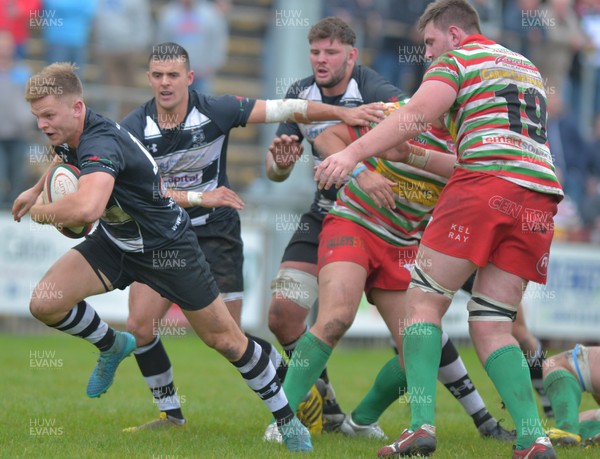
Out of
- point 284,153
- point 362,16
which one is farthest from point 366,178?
point 362,16

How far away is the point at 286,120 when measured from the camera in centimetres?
729

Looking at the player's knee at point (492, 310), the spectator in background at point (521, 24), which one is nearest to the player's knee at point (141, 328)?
the player's knee at point (492, 310)

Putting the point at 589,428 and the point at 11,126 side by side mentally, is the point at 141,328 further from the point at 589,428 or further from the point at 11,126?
the point at 11,126

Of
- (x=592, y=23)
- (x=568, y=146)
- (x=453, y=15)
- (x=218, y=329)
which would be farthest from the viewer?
(x=592, y=23)

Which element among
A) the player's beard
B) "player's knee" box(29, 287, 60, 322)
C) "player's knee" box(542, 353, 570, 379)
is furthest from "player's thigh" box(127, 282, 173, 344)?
"player's knee" box(542, 353, 570, 379)

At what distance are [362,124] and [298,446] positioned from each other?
7.17ft

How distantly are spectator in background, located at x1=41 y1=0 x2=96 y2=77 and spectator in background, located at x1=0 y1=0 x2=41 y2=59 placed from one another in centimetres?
14

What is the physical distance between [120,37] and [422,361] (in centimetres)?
1027

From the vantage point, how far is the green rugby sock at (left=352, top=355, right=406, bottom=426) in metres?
7.45

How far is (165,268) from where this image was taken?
6.52 metres

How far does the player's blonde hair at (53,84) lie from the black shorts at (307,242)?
217 cm

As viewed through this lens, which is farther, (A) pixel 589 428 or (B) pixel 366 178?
(A) pixel 589 428

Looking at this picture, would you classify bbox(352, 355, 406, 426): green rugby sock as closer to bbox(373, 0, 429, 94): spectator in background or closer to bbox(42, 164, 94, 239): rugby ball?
bbox(42, 164, 94, 239): rugby ball

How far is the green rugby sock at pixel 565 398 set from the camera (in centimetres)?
695
